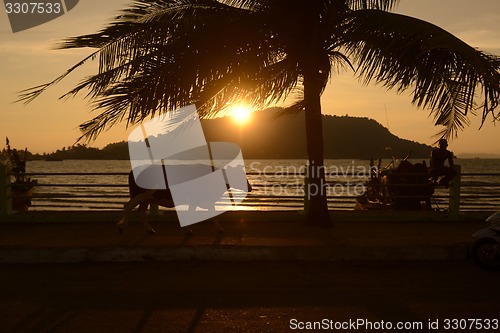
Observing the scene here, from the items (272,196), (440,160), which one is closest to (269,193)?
(440,160)

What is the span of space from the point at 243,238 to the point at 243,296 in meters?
3.35

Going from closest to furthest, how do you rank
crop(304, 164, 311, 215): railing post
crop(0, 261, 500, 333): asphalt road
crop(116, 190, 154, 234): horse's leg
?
crop(0, 261, 500, 333): asphalt road
crop(116, 190, 154, 234): horse's leg
crop(304, 164, 311, 215): railing post

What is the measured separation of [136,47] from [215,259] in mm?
4247

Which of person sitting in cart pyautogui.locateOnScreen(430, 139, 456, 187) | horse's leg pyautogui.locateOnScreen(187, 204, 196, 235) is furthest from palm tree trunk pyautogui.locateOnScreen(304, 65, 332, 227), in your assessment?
person sitting in cart pyautogui.locateOnScreen(430, 139, 456, 187)

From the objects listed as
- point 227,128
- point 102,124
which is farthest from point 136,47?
point 227,128

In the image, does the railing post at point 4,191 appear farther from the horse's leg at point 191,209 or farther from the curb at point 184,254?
the horse's leg at point 191,209

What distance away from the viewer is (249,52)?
10930mm

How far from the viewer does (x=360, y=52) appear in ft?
35.4

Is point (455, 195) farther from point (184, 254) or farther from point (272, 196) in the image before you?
point (184, 254)

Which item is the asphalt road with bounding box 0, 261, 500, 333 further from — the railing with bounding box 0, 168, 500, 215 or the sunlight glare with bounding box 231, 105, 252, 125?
the sunlight glare with bounding box 231, 105, 252, 125

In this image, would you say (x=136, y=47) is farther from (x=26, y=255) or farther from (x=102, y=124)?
(x=26, y=255)

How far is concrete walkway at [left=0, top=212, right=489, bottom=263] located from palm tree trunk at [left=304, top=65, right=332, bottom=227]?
41 cm

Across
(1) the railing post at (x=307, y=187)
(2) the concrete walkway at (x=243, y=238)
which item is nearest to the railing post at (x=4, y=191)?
(2) the concrete walkway at (x=243, y=238)

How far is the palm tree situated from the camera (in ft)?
31.9
